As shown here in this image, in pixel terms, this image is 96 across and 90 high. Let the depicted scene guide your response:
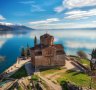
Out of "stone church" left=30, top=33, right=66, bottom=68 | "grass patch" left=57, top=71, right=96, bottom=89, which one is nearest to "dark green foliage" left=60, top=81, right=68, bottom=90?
"grass patch" left=57, top=71, right=96, bottom=89

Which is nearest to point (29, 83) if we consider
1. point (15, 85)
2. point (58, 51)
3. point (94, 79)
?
point (15, 85)

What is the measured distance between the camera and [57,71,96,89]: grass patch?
32191mm

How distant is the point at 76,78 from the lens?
1390 inches

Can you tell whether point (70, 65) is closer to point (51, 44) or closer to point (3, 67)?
point (51, 44)

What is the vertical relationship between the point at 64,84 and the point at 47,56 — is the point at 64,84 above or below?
below

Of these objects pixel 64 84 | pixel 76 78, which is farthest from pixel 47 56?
pixel 64 84

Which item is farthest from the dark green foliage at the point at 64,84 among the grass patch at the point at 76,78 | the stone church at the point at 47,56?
the stone church at the point at 47,56

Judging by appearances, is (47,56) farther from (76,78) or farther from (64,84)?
(64,84)

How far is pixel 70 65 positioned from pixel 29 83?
17.3m

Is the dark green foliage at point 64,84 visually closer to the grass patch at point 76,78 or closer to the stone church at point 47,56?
the grass patch at point 76,78

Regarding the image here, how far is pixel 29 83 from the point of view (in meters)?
30.9

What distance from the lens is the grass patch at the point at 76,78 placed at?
106ft

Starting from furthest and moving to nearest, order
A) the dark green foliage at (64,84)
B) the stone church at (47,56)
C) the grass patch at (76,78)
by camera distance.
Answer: the stone church at (47,56), the grass patch at (76,78), the dark green foliage at (64,84)

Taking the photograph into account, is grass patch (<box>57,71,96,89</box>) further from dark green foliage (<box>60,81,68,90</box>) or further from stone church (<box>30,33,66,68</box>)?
stone church (<box>30,33,66,68</box>)
